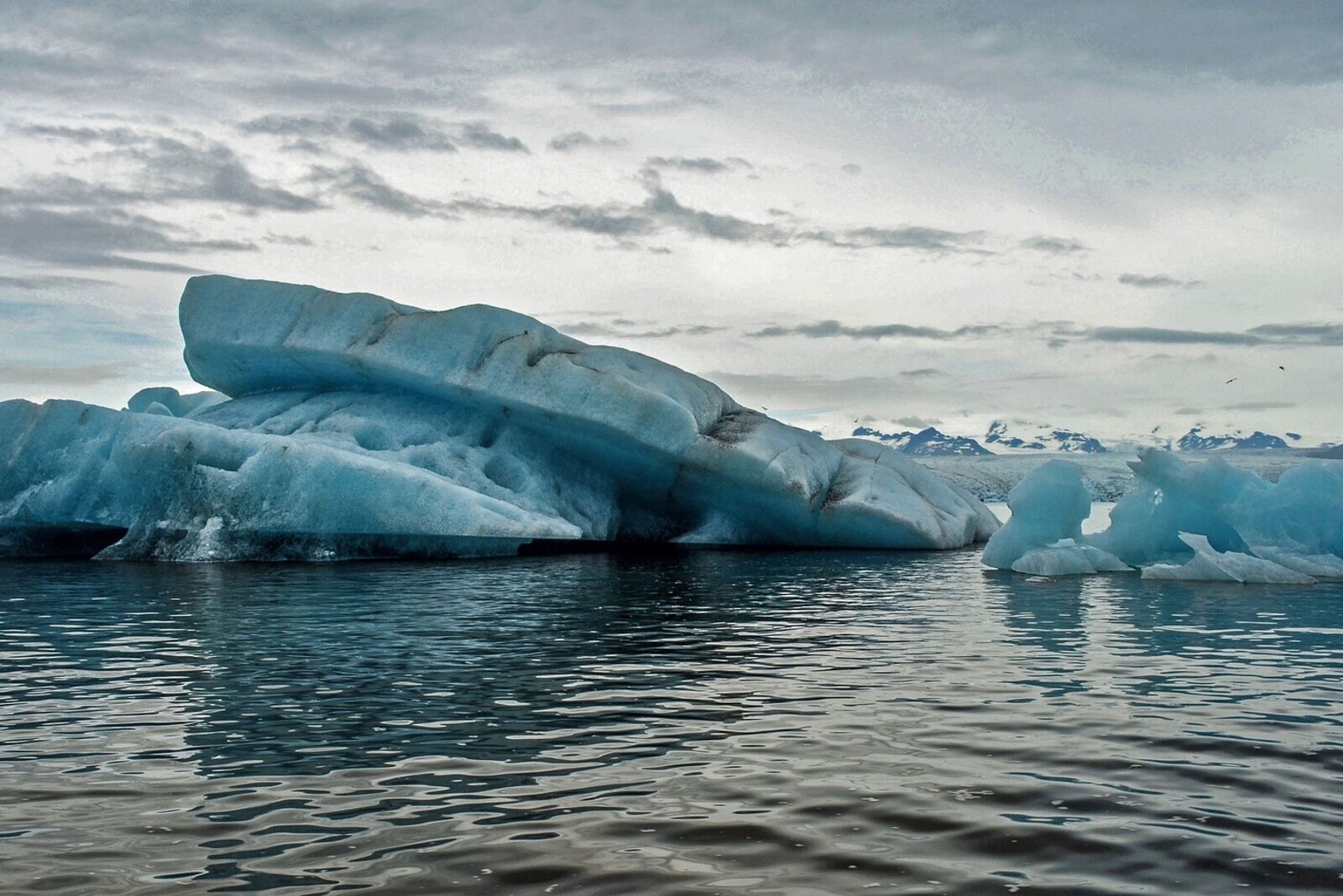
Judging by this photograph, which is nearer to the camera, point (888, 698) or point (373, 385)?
point (888, 698)

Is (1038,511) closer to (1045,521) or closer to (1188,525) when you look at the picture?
(1045,521)

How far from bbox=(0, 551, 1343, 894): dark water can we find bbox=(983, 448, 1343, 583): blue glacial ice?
558 cm

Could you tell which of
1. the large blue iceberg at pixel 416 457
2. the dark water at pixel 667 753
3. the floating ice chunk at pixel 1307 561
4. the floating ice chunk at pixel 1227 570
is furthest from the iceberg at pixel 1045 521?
the dark water at pixel 667 753

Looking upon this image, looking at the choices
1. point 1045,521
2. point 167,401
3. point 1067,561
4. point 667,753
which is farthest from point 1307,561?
point 167,401

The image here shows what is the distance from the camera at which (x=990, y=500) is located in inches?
3255

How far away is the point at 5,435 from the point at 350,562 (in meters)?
7.34

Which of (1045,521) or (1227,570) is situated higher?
(1045,521)

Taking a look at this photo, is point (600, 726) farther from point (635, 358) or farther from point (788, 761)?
point (635, 358)

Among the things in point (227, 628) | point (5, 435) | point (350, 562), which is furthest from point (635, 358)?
point (227, 628)

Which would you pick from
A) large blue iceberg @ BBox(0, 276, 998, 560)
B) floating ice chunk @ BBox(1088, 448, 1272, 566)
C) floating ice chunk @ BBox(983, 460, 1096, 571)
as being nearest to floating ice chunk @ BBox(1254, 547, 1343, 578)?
floating ice chunk @ BBox(1088, 448, 1272, 566)

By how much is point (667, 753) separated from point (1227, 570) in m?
13.9

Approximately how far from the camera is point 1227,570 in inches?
686

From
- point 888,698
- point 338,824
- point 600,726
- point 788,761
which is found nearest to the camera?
point 338,824

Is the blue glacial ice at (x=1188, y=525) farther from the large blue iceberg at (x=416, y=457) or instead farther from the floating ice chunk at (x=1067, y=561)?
the large blue iceberg at (x=416, y=457)
